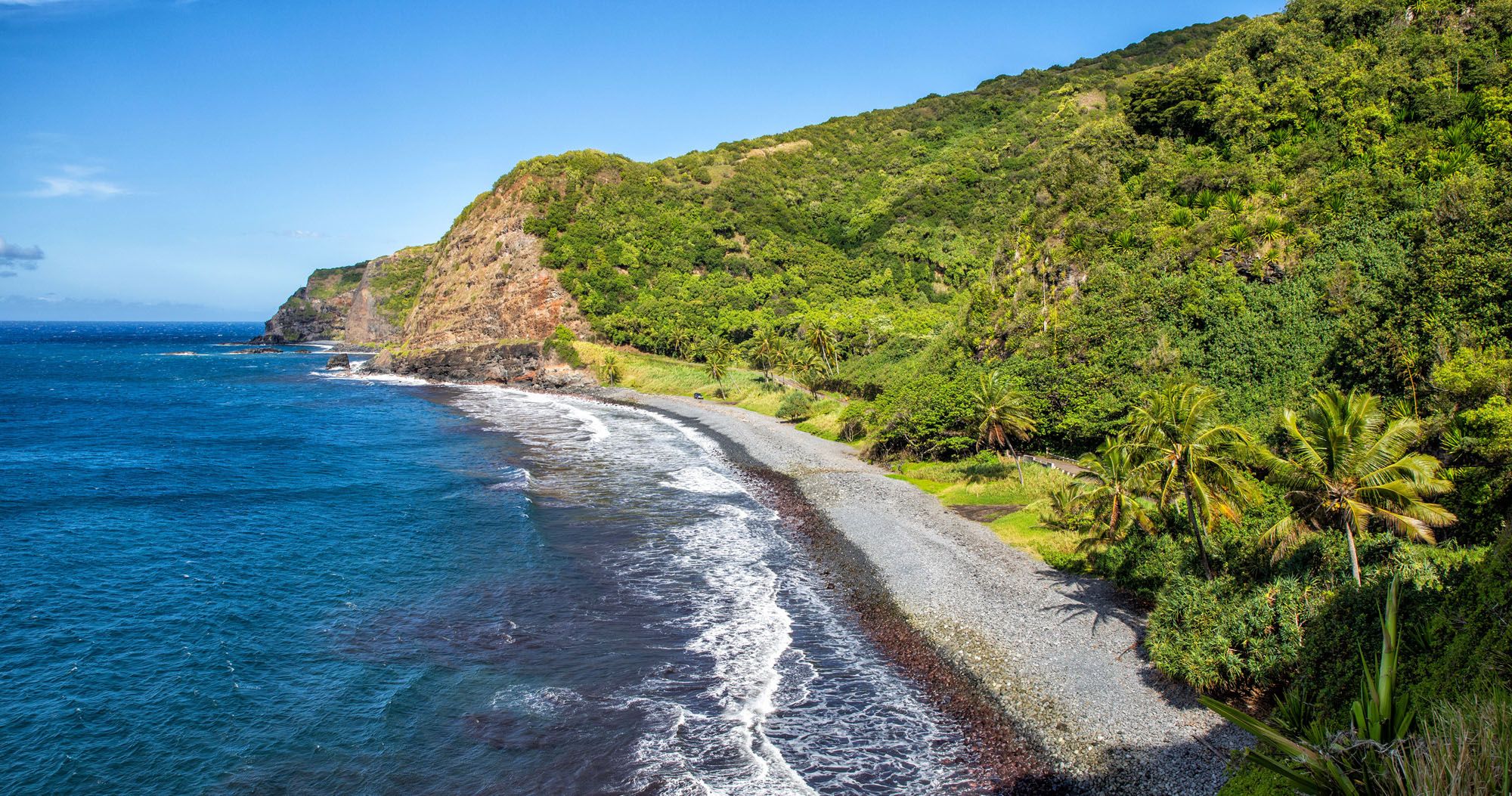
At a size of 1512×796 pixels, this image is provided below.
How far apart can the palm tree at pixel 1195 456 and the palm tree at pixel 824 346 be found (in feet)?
169

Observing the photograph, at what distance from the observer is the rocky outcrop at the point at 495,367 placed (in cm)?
10244

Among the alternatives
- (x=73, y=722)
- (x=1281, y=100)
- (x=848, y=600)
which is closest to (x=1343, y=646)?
(x=848, y=600)

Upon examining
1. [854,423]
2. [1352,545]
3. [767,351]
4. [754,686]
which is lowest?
[754,686]

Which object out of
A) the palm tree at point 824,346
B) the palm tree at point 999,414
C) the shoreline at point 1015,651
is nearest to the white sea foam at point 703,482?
the shoreline at point 1015,651

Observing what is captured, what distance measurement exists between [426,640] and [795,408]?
155 ft

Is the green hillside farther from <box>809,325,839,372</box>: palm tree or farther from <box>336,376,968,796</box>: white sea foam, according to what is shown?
<box>336,376,968,796</box>: white sea foam

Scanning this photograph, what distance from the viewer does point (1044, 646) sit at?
23.8 metres

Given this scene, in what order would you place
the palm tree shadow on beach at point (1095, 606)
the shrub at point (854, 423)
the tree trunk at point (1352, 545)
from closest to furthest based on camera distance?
1. the tree trunk at point (1352, 545)
2. the palm tree shadow on beach at point (1095, 606)
3. the shrub at point (854, 423)

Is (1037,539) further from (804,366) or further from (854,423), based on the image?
(804,366)

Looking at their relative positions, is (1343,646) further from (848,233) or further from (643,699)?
(848,233)

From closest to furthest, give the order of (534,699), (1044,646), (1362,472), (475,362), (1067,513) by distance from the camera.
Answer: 1. (1362,472)
2. (534,699)
3. (1044,646)
4. (1067,513)
5. (475,362)

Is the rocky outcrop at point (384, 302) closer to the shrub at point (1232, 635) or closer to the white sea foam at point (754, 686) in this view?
the white sea foam at point (754, 686)

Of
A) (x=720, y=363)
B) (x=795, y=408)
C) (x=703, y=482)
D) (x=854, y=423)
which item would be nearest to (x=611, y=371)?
(x=720, y=363)

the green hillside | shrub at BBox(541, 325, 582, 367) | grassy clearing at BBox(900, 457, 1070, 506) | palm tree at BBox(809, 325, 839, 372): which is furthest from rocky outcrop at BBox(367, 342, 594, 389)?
grassy clearing at BBox(900, 457, 1070, 506)
